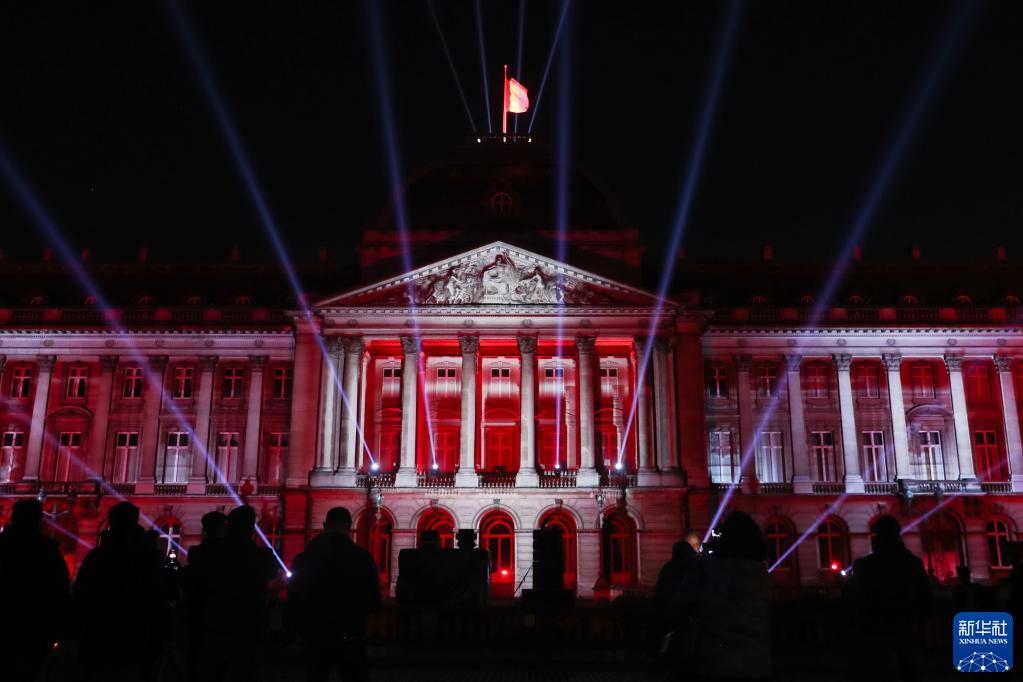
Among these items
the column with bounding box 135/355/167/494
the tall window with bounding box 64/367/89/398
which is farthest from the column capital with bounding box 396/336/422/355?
the tall window with bounding box 64/367/89/398

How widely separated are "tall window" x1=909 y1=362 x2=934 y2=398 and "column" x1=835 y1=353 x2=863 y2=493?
3.76 metres

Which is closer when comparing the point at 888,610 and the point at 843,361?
the point at 888,610

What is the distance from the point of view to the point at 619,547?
47.6 metres

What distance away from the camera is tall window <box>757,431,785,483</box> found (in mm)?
51875

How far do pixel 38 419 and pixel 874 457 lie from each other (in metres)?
47.7

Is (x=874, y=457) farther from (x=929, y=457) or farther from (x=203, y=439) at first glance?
(x=203, y=439)

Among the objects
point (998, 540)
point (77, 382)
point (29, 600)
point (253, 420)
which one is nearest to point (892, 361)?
point (998, 540)

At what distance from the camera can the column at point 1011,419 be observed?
166 ft

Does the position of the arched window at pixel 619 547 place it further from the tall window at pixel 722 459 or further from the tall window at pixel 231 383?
the tall window at pixel 231 383

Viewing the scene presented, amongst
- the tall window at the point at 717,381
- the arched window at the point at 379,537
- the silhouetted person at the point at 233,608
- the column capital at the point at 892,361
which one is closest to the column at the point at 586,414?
the tall window at the point at 717,381

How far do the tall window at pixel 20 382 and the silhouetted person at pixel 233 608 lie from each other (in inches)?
1955

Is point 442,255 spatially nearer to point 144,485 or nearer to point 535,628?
point 144,485
